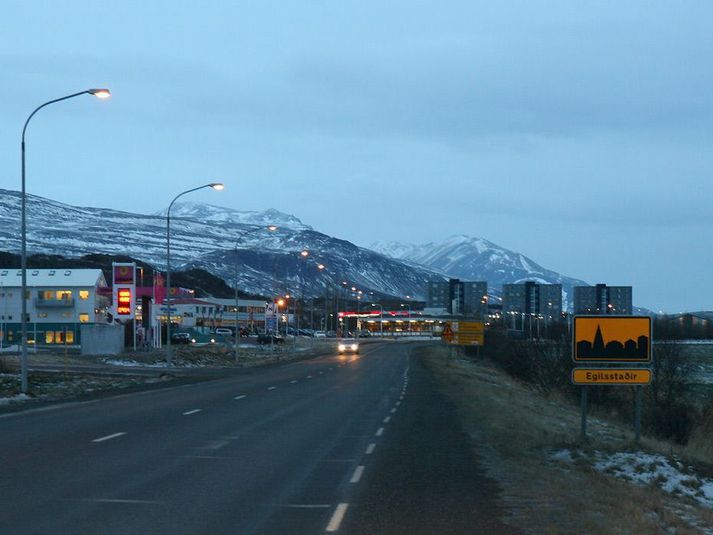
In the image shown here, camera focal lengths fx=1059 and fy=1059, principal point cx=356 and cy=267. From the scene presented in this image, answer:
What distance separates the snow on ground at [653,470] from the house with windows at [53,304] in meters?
98.6

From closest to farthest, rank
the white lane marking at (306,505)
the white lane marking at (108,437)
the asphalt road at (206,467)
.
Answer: the asphalt road at (206,467)
the white lane marking at (306,505)
the white lane marking at (108,437)

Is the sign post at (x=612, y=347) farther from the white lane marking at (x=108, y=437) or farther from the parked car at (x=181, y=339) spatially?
the parked car at (x=181, y=339)

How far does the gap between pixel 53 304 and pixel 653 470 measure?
10247 centimetres

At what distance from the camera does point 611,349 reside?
1906cm

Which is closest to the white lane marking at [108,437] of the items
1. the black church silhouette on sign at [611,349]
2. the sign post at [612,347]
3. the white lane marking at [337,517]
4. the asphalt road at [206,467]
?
the asphalt road at [206,467]

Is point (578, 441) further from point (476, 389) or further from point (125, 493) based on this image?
point (476, 389)

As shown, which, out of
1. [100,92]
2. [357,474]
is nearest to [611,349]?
[357,474]

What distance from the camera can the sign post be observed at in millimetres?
18938

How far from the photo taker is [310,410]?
93.4 ft

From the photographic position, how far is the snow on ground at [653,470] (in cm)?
1564

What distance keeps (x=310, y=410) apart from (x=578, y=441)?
1051 cm

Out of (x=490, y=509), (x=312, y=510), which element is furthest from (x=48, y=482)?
(x=490, y=509)

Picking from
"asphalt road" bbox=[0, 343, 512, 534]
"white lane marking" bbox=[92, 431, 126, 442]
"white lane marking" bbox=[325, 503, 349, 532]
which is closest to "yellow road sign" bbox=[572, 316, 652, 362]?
"asphalt road" bbox=[0, 343, 512, 534]

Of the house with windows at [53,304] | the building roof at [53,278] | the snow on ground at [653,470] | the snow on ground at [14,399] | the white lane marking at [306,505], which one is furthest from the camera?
the building roof at [53,278]
